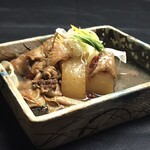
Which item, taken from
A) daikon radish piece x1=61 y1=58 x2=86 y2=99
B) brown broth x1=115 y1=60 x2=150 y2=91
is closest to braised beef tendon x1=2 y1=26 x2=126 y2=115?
daikon radish piece x1=61 y1=58 x2=86 y2=99

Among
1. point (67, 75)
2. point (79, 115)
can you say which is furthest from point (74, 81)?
point (79, 115)

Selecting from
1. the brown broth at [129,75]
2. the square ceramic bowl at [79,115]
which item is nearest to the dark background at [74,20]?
the square ceramic bowl at [79,115]

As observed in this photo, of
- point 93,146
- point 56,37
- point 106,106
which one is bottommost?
point 93,146

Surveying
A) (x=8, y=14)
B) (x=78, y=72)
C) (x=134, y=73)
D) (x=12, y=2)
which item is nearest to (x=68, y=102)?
(x=78, y=72)

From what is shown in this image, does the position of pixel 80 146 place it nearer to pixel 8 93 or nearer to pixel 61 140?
pixel 61 140

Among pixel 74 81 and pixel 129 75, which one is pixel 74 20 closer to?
pixel 129 75

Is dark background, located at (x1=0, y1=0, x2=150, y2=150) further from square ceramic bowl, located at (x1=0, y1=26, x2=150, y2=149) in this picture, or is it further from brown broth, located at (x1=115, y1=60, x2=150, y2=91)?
brown broth, located at (x1=115, y1=60, x2=150, y2=91)
